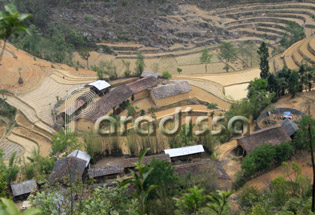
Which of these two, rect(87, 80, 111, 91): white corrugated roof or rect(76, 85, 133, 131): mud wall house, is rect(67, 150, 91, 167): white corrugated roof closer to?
rect(76, 85, 133, 131): mud wall house

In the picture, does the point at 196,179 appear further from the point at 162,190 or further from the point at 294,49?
the point at 294,49

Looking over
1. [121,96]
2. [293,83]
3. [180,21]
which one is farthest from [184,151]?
[180,21]

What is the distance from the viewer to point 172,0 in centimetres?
5622

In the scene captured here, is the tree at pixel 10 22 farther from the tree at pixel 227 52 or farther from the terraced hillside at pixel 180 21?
the terraced hillside at pixel 180 21

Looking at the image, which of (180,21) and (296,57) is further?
(180,21)

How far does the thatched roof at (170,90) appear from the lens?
29312mm

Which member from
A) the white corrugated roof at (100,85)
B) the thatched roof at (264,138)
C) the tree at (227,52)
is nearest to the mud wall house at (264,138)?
the thatched roof at (264,138)

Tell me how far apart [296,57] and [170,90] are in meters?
16.1

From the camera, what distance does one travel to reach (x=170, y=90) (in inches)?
1171

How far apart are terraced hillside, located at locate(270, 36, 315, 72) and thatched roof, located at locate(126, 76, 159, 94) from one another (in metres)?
13.0

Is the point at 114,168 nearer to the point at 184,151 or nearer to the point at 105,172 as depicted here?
the point at 105,172

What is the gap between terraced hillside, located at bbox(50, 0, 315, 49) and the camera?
4866 centimetres

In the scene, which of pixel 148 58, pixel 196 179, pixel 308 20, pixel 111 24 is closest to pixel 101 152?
pixel 196 179

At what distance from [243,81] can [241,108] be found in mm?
A: 11473
